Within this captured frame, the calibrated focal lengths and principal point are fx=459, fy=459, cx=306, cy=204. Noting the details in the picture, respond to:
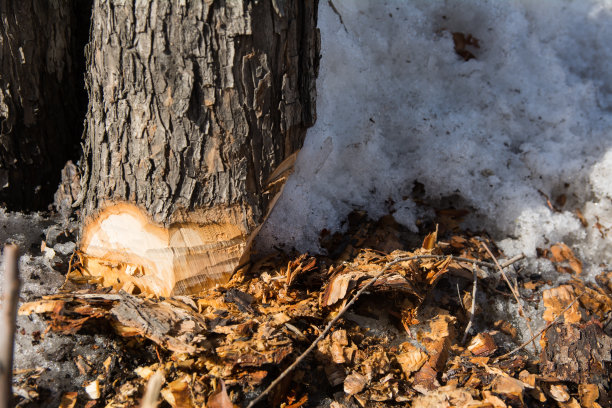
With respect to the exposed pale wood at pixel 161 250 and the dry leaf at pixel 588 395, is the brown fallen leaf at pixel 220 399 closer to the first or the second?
the exposed pale wood at pixel 161 250

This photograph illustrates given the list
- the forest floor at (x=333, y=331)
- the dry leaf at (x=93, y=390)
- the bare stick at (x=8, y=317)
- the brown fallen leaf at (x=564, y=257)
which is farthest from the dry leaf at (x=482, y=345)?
the bare stick at (x=8, y=317)

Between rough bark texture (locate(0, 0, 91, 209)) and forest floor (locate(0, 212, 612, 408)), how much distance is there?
7.1 inches

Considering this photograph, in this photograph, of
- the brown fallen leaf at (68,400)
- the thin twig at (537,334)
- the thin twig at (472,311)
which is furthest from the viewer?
the thin twig at (472,311)

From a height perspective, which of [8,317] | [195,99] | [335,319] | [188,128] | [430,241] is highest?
[195,99]

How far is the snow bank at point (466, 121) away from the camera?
7.89 ft

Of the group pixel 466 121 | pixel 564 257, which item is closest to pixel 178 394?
pixel 564 257

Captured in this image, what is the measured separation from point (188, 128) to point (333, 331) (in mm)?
942

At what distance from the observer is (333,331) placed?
177 centimetres

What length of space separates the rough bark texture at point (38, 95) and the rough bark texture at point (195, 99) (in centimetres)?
24

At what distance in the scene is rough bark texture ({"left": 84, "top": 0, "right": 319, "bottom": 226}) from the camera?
1.61m

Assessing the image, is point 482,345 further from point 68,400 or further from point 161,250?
point 68,400

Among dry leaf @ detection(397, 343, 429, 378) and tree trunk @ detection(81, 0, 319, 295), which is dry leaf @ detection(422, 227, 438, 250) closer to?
dry leaf @ detection(397, 343, 429, 378)

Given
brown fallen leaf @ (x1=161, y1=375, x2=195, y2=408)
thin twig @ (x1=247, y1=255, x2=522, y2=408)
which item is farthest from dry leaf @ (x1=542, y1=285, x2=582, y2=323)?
brown fallen leaf @ (x1=161, y1=375, x2=195, y2=408)

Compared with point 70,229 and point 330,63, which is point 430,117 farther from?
point 70,229
